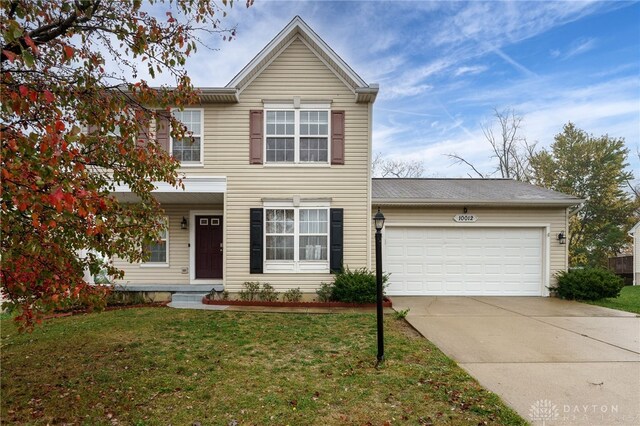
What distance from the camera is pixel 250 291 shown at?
29.1 feet

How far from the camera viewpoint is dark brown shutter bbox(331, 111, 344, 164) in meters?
9.10

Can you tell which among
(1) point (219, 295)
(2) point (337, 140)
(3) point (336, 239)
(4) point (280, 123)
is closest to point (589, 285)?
(3) point (336, 239)

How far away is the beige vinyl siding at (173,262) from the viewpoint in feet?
32.7

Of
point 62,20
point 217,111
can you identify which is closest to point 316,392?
point 62,20

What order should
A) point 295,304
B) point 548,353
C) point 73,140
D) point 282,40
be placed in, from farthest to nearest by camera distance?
point 282,40 → point 295,304 → point 548,353 → point 73,140

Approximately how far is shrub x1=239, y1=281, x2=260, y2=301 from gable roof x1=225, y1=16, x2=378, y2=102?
5377 mm

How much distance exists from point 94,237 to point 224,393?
87.0 inches

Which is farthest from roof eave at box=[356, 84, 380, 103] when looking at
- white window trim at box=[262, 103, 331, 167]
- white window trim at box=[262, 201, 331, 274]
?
white window trim at box=[262, 201, 331, 274]

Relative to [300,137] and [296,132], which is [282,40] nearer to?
[296,132]

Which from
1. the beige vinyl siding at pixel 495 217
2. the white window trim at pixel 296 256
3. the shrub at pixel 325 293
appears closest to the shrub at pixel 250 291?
the white window trim at pixel 296 256

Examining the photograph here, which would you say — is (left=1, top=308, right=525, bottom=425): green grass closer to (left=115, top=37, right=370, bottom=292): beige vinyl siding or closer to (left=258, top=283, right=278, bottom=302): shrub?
(left=258, top=283, right=278, bottom=302): shrub

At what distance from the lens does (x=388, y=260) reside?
10039mm

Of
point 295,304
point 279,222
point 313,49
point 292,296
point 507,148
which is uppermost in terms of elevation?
point 507,148

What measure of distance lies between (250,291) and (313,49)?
6.93 metres
